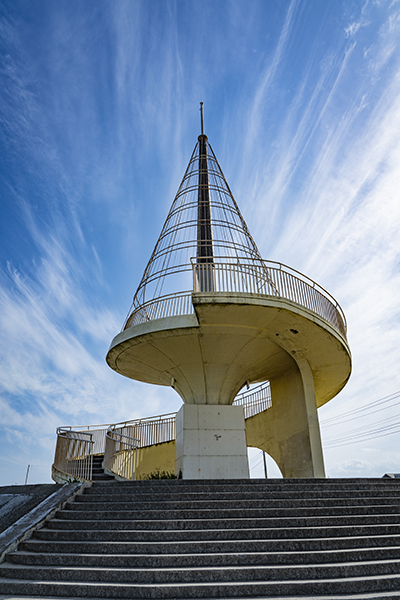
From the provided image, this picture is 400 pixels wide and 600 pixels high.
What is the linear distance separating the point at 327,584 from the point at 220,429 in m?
10.1

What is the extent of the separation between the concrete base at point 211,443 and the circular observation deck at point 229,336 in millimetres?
614

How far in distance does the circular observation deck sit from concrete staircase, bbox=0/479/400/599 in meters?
5.23

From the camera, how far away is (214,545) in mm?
6113

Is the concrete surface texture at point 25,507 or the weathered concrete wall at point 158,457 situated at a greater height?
the weathered concrete wall at point 158,457

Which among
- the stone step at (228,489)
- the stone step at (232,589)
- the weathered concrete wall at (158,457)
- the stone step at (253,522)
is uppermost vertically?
the weathered concrete wall at (158,457)

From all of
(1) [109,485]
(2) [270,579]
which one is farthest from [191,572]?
(1) [109,485]

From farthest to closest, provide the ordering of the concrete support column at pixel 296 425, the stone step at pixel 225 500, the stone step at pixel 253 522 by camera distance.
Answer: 1. the concrete support column at pixel 296 425
2. the stone step at pixel 225 500
3. the stone step at pixel 253 522

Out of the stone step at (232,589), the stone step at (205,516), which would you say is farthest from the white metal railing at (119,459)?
the stone step at (232,589)

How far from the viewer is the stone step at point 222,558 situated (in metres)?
5.75

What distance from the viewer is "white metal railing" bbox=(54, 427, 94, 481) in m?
12.3

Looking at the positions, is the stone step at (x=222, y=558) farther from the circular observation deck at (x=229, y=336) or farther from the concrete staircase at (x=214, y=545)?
the circular observation deck at (x=229, y=336)

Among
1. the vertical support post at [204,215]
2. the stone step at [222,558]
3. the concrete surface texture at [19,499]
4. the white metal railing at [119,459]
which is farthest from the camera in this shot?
the vertical support post at [204,215]

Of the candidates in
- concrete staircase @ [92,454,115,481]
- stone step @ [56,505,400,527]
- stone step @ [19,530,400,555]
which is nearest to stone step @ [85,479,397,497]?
stone step @ [56,505,400,527]

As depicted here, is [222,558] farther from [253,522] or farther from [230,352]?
[230,352]
